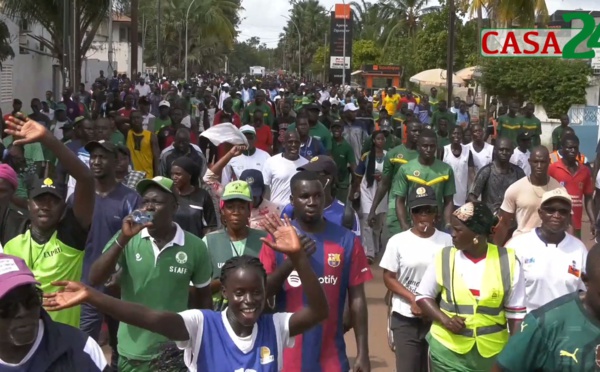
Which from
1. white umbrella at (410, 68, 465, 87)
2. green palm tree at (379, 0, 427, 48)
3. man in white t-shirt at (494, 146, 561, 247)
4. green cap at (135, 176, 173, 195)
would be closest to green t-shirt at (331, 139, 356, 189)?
man in white t-shirt at (494, 146, 561, 247)

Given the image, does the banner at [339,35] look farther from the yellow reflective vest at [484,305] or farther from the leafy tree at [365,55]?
the yellow reflective vest at [484,305]

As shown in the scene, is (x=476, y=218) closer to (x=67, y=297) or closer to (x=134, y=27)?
(x=67, y=297)

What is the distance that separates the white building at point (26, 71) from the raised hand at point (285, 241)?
24.3 metres

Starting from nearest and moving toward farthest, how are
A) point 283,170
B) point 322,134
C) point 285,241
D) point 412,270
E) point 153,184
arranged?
1. point 285,241
2. point 153,184
3. point 412,270
4. point 283,170
5. point 322,134

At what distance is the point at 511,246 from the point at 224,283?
240cm

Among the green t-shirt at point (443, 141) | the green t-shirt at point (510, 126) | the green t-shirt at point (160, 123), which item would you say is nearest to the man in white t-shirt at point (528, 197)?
the green t-shirt at point (443, 141)

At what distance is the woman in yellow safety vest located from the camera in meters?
4.74

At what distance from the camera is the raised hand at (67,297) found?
3.20 meters

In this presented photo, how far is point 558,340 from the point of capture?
3.16 m

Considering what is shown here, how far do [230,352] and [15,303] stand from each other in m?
1.15

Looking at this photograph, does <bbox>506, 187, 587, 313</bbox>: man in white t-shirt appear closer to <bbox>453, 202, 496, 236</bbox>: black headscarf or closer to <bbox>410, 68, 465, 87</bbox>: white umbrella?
<bbox>453, 202, 496, 236</bbox>: black headscarf

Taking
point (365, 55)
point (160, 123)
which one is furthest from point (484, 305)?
point (365, 55)

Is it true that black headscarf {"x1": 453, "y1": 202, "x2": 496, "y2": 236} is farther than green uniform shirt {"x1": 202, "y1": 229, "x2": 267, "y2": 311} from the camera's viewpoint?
No

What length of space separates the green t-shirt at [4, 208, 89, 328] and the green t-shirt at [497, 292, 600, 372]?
2523 millimetres
